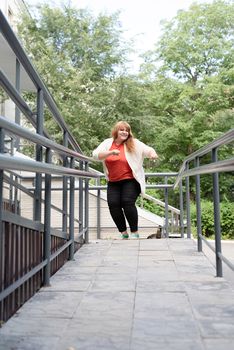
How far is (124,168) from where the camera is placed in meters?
4.36

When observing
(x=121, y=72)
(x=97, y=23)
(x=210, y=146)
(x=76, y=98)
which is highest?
(x=97, y=23)

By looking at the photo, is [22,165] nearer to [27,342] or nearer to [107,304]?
[27,342]

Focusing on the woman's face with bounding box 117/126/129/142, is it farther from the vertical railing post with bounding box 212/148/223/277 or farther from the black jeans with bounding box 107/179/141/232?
the vertical railing post with bounding box 212/148/223/277

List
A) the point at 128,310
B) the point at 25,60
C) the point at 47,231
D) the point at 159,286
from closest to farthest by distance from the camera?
the point at 128,310, the point at 25,60, the point at 159,286, the point at 47,231

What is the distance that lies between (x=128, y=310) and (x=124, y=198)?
2.44 meters

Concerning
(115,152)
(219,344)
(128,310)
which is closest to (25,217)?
(128,310)

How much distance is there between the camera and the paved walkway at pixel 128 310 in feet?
5.23

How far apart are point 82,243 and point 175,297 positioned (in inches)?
95.4

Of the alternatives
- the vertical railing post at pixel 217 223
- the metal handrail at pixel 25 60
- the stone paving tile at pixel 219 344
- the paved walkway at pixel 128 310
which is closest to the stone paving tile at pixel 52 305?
the paved walkway at pixel 128 310

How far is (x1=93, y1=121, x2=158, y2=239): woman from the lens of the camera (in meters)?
4.34

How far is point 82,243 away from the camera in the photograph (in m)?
4.54

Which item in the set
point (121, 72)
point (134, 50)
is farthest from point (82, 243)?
point (134, 50)

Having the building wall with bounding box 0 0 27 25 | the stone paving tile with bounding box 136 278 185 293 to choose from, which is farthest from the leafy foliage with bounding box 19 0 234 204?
the stone paving tile with bounding box 136 278 185 293

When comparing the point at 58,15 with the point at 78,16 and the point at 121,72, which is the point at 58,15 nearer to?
the point at 78,16
